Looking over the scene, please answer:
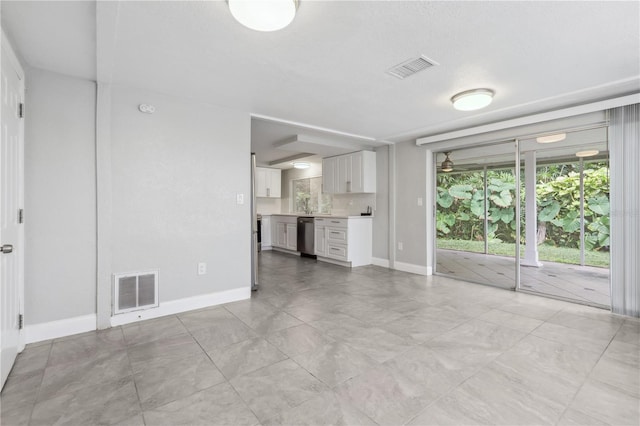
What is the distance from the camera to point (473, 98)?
116 inches

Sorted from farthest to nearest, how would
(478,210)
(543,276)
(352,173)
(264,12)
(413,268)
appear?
(352,173)
(478,210)
(413,268)
(543,276)
(264,12)

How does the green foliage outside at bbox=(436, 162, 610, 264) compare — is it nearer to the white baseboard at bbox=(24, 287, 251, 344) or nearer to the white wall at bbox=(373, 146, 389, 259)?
the white wall at bbox=(373, 146, 389, 259)

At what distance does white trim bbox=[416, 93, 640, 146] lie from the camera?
9.73ft

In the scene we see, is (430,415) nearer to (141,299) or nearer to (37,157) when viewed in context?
(141,299)

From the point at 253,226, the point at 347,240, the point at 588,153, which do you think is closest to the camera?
the point at 253,226

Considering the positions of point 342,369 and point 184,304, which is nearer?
point 342,369

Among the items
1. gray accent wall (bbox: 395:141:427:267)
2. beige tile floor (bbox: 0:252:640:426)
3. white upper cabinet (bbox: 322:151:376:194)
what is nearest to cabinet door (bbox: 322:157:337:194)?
white upper cabinet (bbox: 322:151:376:194)

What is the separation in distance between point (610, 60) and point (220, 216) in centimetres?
378

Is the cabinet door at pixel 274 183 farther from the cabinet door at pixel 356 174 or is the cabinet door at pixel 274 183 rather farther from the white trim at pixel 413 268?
the white trim at pixel 413 268

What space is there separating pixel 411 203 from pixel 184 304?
3713 millimetres

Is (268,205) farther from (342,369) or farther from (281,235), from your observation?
(342,369)

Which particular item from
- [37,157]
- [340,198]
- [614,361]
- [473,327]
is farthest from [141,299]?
[340,198]

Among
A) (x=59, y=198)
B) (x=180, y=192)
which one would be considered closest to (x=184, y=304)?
(x=180, y=192)

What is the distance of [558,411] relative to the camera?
62.7 inches
